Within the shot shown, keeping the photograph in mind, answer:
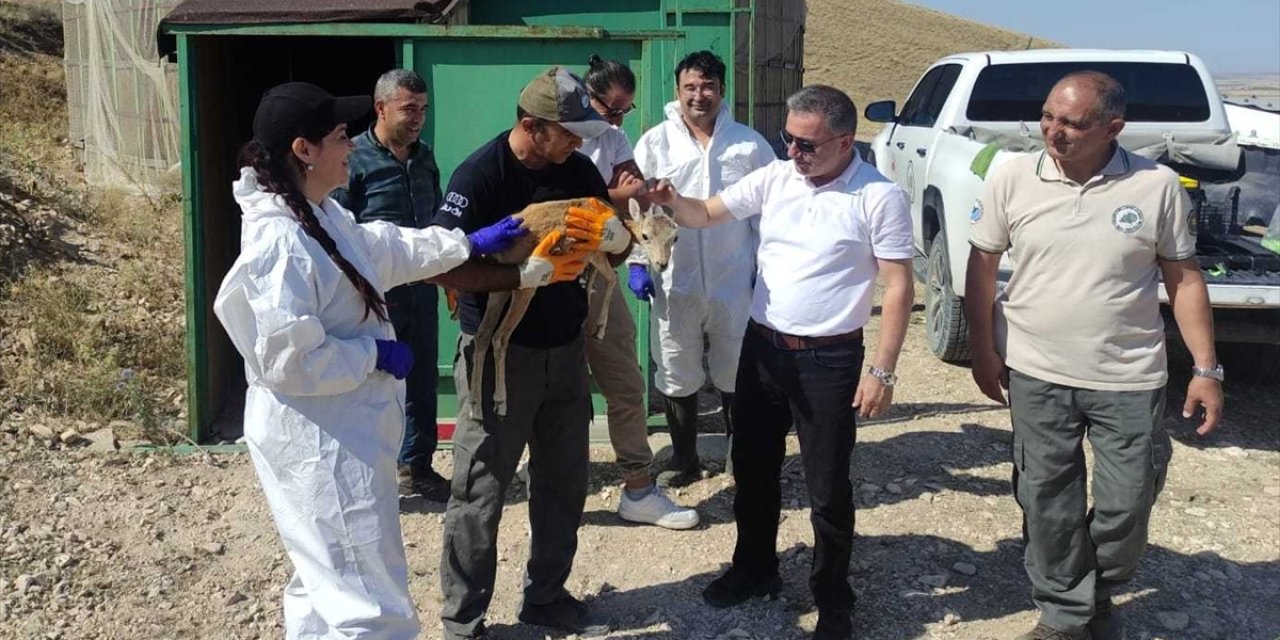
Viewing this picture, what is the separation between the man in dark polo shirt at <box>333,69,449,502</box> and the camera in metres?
4.43

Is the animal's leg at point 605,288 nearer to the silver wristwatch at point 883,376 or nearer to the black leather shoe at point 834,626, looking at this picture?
the silver wristwatch at point 883,376

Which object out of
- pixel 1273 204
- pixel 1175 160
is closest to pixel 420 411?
pixel 1175 160

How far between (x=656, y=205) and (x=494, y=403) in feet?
2.80

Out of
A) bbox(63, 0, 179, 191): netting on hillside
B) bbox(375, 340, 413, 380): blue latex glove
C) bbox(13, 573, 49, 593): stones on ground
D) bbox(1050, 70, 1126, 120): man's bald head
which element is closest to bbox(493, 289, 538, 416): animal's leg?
bbox(375, 340, 413, 380): blue latex glove

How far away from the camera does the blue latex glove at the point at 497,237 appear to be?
3.12 metres

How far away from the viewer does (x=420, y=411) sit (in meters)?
4.81

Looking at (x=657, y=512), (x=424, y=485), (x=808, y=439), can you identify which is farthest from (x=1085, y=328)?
(x=424, y=485)

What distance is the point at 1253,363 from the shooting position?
21.4 ft

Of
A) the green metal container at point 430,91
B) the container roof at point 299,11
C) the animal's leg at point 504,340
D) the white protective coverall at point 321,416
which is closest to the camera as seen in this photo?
the white protective coverall at point 321,416

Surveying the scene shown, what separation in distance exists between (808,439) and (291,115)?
6.23 feet

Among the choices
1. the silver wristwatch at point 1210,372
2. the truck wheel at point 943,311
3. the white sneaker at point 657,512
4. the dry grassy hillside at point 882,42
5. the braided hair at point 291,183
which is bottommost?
the white sneaker at point 657,512

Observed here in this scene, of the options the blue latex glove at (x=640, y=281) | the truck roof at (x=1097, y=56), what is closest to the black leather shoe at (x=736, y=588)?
the blue latex glove at (x=640, y=281)

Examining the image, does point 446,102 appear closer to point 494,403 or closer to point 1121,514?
point 494,403

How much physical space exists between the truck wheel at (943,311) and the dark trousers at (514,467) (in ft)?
11.3
